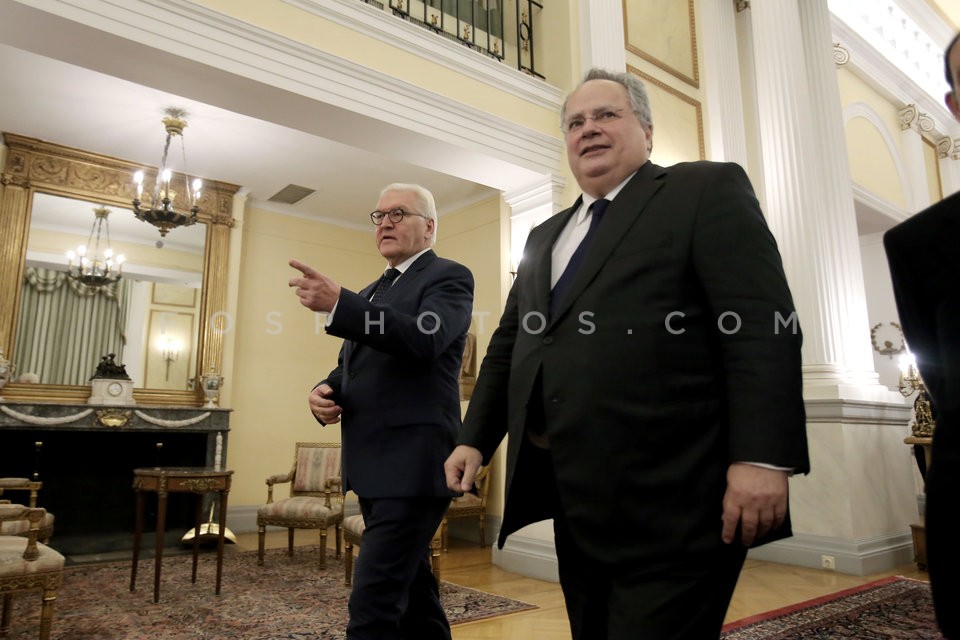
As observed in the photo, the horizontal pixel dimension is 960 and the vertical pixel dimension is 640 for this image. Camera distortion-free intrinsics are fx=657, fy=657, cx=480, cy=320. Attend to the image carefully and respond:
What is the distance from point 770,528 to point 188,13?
3.60 m

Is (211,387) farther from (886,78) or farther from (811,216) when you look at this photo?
(886,78)

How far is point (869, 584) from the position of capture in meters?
3.92

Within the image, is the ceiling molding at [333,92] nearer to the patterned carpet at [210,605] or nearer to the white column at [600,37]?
the white column at [600,37]

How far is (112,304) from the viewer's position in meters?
6.38

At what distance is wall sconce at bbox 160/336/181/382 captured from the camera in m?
6.48

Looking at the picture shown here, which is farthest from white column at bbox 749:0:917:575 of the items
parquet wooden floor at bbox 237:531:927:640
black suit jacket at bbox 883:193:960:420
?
black suit jacket at bbox 883:193:960:420

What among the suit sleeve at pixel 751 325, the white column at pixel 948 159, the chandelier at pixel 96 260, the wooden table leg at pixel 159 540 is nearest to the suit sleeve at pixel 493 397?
the suit sleeve at pixel 751 325

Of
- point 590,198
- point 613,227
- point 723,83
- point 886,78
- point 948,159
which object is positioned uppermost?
point 886,78

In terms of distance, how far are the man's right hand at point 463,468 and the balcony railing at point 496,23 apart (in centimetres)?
444

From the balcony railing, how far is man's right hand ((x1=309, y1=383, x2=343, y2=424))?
405cm

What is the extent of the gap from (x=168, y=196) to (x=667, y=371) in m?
5.73

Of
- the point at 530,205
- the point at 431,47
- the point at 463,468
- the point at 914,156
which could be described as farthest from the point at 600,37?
the point at 914,156

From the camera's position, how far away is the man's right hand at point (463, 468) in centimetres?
137

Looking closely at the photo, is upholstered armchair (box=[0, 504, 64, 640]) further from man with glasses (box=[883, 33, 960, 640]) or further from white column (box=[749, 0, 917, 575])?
white column (box=[749, 0, 917, 575])
